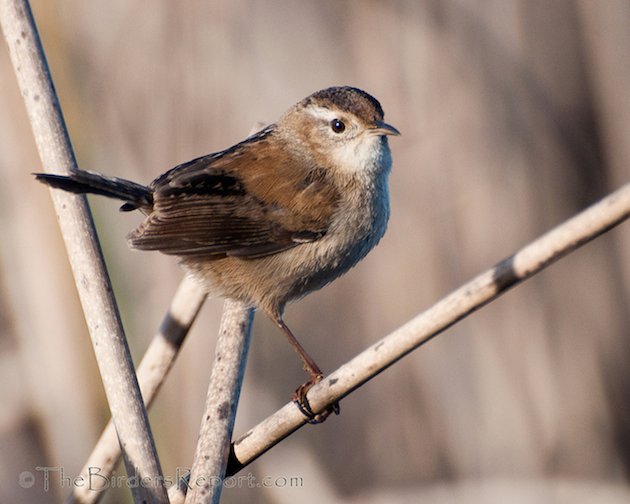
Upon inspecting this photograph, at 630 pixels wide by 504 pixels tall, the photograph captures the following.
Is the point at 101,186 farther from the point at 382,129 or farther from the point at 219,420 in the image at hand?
the point at 382,129

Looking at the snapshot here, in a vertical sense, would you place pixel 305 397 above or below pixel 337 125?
below

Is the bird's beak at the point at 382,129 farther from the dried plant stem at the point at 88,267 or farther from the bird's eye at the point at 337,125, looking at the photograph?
the dried plant stem at the point at 88,267

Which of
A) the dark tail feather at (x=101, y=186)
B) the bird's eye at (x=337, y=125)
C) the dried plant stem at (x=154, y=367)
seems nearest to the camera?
the dark tail feather at (x=101, y=186)

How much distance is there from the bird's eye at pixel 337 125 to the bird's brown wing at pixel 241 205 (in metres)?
0.16

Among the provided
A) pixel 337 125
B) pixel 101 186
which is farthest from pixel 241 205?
pixel 101 186

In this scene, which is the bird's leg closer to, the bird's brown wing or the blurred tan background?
the bird's brown wing

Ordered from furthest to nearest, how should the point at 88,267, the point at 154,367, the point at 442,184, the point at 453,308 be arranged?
1. the point at 442,184
2. the point at 154,367
3. the point at 88,267
4. the point at 453,308

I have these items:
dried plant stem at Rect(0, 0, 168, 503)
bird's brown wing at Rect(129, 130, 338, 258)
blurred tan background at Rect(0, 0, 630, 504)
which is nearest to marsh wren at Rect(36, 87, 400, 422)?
bird's brown wing at Rect(129, 130, 338, 258)

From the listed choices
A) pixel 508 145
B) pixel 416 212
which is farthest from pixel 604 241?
pixel 416 212

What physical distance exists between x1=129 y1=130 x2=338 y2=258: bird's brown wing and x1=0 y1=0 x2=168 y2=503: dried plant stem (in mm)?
430

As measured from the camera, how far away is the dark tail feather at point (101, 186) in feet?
6.39

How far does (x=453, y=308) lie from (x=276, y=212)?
96 cm

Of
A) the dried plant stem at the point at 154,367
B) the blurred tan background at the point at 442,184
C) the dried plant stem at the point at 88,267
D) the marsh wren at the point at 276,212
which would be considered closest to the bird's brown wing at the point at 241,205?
the marsh wren at the point at 276,212

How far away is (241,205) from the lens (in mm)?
2545
